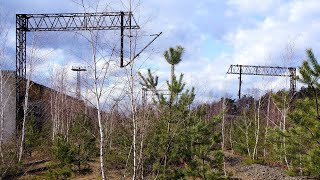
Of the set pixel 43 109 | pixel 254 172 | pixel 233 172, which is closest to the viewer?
pixel 254 172

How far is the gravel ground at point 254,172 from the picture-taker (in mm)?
19680

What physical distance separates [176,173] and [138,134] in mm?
3574

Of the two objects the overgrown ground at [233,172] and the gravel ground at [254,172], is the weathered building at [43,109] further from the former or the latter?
the gravel ground at [254,172]

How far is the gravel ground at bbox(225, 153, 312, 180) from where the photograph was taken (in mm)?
19680

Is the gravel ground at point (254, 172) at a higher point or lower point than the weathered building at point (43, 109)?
lower

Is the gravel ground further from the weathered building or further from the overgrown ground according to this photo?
the weathered building

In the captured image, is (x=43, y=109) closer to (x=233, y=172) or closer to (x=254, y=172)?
(x=233, y=172)

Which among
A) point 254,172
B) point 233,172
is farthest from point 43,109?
point 254,172

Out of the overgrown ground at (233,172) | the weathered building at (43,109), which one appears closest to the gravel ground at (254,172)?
the overgrown ground at (233,172)

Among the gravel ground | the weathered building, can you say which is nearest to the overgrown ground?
the gravel ground

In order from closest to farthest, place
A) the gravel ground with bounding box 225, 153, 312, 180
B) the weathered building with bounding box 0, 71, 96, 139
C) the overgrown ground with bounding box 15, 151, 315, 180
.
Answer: the overgrown ground with bounding box 15, 151, 315, 180 → the gravel ground with bounding box 225, 153, 312, 180 → the weathered building with bounding box 0, 71, 96, 139

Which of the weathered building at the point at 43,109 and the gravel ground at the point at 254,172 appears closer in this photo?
the gravel ground at the point at 254,172

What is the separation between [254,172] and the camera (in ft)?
67.6

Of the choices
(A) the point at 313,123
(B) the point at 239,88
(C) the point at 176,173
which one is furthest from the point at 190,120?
(B) the point at 239,88
